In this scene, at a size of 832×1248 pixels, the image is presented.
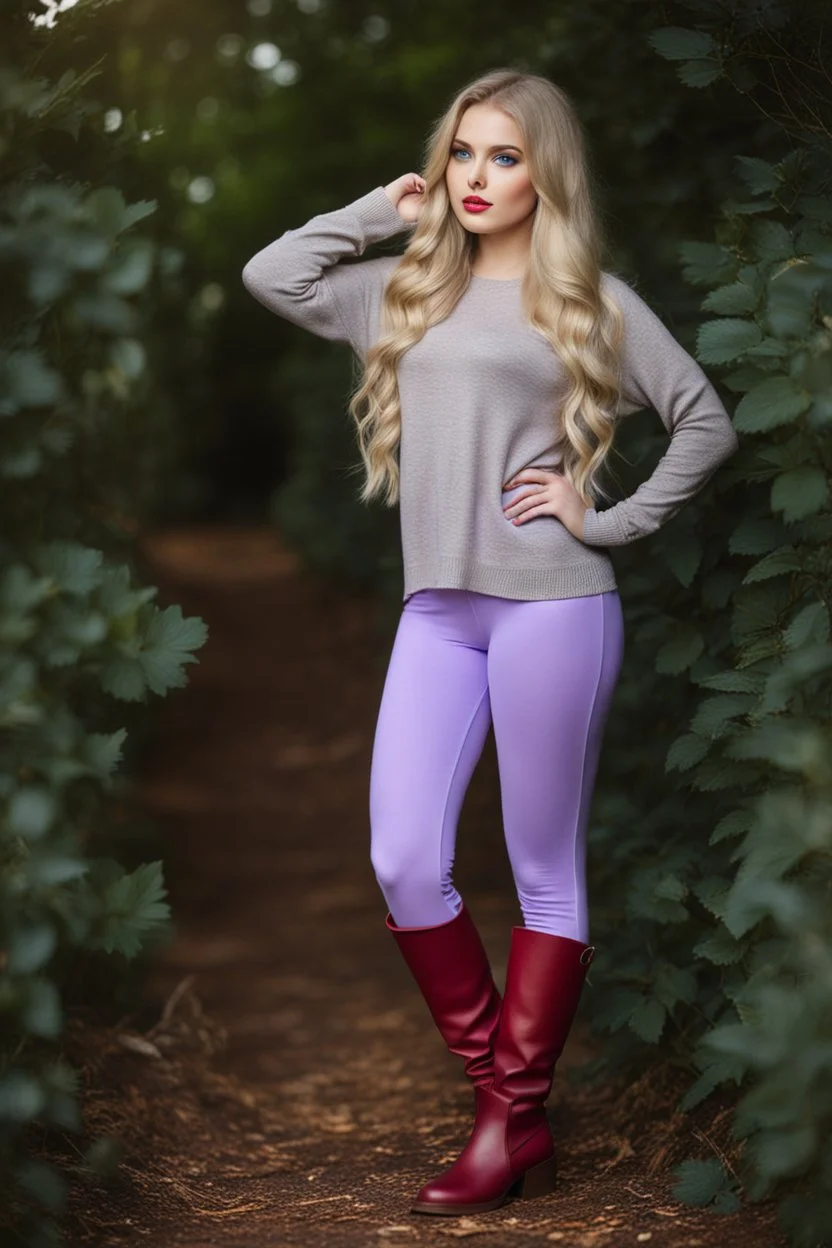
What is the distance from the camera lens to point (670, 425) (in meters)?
2.62

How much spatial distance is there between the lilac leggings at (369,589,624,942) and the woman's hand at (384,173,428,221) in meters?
0.72

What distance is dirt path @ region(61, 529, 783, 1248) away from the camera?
2568 mm

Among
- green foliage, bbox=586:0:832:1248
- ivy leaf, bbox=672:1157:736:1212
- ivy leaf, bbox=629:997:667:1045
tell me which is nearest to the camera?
green foliage, bbox=586:0:832:1248

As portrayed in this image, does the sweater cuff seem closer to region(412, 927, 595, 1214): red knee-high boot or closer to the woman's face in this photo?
the woman's face

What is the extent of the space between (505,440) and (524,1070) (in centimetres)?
114

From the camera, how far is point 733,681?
257 cm

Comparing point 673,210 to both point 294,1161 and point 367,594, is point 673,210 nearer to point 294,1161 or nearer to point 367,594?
point 294,1161

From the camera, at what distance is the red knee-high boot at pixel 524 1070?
260cm

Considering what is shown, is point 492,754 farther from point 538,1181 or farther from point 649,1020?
point 538,1181

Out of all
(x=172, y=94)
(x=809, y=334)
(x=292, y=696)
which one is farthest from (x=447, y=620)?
(x=292, y=696)

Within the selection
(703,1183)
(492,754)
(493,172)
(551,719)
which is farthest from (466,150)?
(492,754)

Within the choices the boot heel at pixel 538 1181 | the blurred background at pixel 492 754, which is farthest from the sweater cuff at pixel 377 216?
the boot heel at pixel 538 1181

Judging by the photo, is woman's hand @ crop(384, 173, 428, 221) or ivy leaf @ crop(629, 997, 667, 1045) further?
ivy leaf @ crop(629, 997, 667, 1045)

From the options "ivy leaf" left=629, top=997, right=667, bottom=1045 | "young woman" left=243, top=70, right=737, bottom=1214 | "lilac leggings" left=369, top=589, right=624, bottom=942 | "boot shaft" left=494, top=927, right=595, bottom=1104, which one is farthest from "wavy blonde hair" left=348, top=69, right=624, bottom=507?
"ivy leaf" left=629, top=997, right=667, bottom=1045
